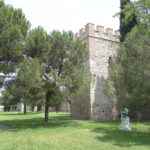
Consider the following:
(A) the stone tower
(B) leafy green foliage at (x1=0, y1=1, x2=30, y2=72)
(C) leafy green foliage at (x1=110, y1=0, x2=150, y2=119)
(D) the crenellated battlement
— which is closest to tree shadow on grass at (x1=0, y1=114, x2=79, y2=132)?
(B) leafy green foliage at (x1=0, y1=1, x2=30, y2=72)

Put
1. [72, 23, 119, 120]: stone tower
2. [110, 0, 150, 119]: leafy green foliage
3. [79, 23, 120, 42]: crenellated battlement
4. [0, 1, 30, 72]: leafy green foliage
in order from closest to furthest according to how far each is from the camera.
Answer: [110, 0, 150, 119]: leafy green foliage → [0, 1, 30, 72]: leafy green foliage → [72, 23, 119, 120]: stone tower → [79, 23, 120, 42]: crenellated battlement

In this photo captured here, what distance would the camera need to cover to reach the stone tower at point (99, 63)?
24645 mm

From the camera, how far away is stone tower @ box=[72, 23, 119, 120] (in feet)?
80.9

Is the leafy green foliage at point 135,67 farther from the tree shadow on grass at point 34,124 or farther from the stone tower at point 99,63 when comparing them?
the tree shadow on grass at point 34,124

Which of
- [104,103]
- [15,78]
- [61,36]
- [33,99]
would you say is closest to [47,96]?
[33,99]

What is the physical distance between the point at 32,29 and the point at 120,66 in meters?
7.55

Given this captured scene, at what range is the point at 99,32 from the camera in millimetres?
25594

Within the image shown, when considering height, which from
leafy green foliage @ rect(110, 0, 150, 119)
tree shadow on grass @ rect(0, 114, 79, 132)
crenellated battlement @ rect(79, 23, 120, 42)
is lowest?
tree shadow on grass @ rect(0, 114, 79, 132)

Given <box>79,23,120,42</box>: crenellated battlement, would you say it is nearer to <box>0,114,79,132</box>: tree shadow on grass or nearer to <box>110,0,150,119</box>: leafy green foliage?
<box>110,0,150,119</box>: leafy green foliage

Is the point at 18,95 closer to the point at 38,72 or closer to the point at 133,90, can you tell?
the point at 38,72

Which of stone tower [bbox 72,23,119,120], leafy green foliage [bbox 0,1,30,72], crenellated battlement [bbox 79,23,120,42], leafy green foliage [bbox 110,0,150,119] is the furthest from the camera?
crenellated battlement [bbox 79,23,120,42]

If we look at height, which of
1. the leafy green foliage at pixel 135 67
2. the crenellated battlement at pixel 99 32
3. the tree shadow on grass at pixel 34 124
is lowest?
the tree shadow on grass at pixel 34 124

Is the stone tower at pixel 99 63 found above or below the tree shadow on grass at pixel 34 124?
above

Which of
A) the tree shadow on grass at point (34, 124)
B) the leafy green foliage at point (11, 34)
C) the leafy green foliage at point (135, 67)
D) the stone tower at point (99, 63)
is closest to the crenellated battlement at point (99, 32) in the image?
the stone tower at point (99, 63)
